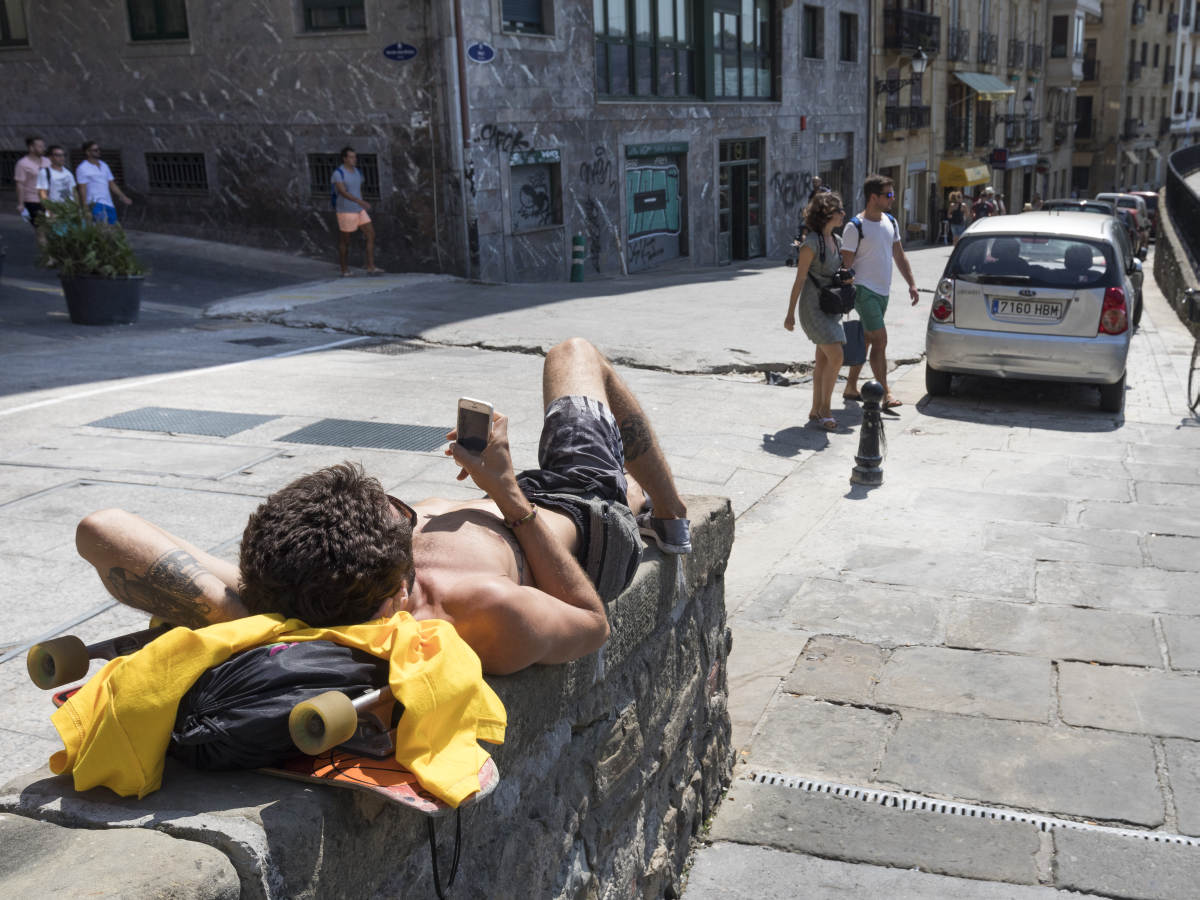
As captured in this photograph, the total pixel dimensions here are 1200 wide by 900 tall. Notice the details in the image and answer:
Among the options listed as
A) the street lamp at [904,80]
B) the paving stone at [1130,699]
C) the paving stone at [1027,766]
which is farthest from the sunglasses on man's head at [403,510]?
the street lamp at [904,80]

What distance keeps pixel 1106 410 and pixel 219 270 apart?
1167cm

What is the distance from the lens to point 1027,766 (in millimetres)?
4180

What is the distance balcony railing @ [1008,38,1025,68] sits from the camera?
43.9 m

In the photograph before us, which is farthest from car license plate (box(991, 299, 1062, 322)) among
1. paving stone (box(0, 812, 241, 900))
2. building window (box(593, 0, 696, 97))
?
building window (box(593, 0, 696, 97))

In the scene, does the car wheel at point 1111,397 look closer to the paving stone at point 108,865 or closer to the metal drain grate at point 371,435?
the metal drain grate at point 371,435

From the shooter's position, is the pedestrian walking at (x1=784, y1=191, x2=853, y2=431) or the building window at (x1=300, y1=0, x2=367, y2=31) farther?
the building window at (x1=300, y1=0, x2=367, y2=31)

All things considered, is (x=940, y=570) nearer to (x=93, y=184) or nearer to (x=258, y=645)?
(x=258, y=645)

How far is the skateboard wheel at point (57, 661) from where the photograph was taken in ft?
7.51

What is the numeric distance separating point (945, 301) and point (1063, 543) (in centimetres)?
398

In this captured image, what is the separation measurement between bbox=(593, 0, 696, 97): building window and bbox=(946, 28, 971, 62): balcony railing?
17521 millimetres

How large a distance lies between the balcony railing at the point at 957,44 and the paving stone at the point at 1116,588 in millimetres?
34567

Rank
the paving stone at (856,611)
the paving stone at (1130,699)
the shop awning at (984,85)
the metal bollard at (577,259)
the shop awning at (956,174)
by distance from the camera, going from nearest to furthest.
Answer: the paving stone at (1130,699)
the paving stone at (856,611)
the metal bollard at (577,259)
the shop awning at (956,174)
the shop awning at (984,85)

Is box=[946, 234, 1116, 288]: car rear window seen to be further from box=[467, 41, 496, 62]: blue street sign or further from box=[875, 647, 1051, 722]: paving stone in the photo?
box=[467, 41, 496, 62]: blue street sign

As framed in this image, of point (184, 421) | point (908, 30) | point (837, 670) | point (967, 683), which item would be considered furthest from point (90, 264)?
point (908, 30)
